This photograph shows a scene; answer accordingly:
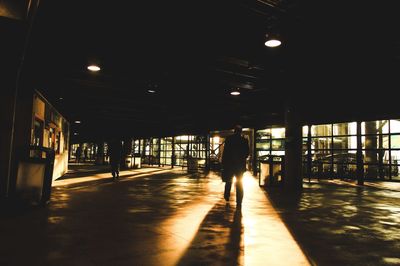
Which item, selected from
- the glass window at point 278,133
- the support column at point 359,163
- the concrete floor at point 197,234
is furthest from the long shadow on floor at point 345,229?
the glass window at point 278,133

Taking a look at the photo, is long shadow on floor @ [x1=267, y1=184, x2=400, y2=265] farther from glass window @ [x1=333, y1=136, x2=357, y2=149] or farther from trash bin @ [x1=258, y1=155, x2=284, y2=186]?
glass window @ [x1=333, y1=136, x2=357, y2=149]

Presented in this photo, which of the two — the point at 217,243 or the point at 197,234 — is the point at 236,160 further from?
the point at 217,243

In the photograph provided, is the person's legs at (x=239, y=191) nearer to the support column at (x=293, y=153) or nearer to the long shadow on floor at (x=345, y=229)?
the long shadow on floor at (x=345, y=229)

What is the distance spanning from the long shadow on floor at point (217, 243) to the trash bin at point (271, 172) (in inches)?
249

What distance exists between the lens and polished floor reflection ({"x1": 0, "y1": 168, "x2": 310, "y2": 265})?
3.44m

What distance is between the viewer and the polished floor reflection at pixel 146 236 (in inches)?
135

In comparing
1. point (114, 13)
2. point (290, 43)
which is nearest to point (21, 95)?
point (114, 13)

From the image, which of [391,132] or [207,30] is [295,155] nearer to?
[391,132]

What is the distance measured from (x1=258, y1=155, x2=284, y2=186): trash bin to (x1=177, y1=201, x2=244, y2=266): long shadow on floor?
249 inches

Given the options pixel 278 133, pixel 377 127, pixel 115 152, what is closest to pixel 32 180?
pixel 115 152

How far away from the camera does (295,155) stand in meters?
11.8

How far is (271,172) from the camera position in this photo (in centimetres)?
1208

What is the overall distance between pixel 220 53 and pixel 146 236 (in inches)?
222

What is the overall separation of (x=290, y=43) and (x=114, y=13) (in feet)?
13.7
